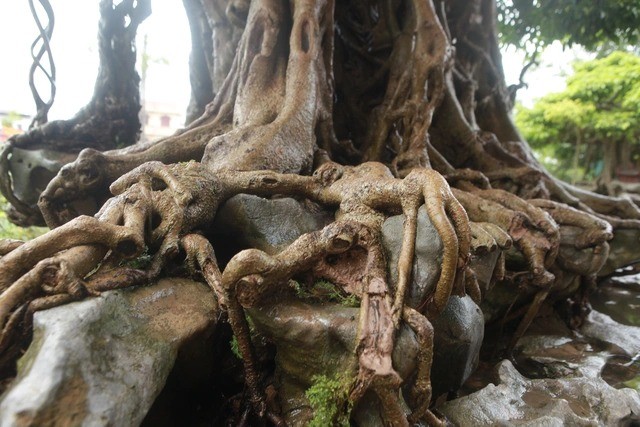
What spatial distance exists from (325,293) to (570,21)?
6.62 m

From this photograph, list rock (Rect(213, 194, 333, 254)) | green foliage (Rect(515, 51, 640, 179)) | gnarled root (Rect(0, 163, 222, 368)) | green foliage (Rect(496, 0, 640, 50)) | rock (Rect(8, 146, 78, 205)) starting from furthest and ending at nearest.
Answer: green foliage (Rect(515, 51, 640, 179)) < green foliage (Rect(496, 0, 640, 50)) < rock (Rect(8, 146, 78, 205)) < rock (Rect(213, 194, 333, 254)) < gnarled root (Rect(0, 163, 222, 368))

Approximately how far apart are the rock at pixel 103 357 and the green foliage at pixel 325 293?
45 centimetres

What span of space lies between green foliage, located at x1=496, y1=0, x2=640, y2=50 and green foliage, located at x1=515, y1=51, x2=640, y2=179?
235cm

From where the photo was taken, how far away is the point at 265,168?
2.96 metres

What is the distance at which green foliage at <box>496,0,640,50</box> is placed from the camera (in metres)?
5.96

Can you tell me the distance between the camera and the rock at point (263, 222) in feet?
8.60

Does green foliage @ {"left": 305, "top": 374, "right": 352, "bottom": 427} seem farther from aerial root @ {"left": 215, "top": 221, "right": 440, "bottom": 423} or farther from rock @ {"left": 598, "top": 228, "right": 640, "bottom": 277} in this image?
rock @ {"left": 598, "top": 228, "right": 640, "bottom": 277}

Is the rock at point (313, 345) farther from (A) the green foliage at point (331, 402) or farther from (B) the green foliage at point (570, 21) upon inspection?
(B) the green foliage at point (570, 21)

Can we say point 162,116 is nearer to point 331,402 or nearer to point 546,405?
point 331,402

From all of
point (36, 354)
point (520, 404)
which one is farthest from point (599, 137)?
point (36, 354)

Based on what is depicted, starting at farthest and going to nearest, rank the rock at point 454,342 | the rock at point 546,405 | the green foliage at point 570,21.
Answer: the green foliage at point 570,21
the rock at point 454,342
the rock at point 546,405

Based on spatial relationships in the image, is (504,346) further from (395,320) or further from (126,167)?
(126,167)

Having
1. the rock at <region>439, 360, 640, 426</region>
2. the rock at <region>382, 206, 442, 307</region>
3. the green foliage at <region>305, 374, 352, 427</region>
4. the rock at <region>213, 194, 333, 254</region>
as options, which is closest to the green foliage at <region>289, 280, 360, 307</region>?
the rock at <region>382, 206, 442, 307</region>

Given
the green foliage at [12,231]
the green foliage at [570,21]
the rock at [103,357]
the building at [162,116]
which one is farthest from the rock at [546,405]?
the building at [162,116]
